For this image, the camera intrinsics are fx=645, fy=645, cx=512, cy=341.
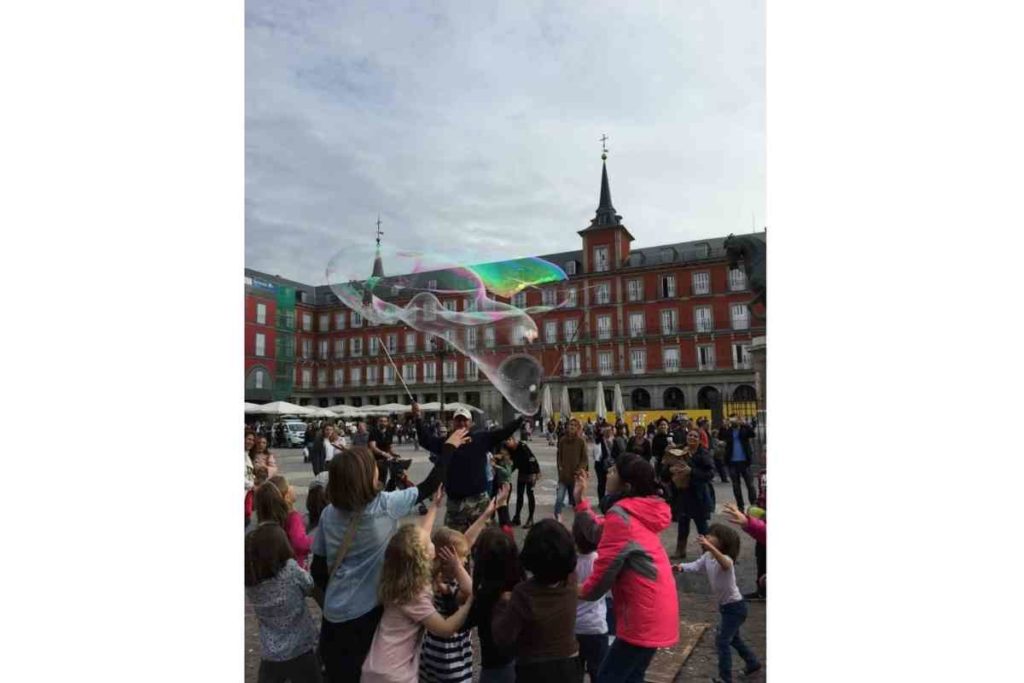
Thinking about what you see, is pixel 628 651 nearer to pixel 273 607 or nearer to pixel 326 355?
pixel 273 607

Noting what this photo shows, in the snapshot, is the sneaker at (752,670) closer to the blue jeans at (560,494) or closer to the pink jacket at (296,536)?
the pink jacket at (296,536)

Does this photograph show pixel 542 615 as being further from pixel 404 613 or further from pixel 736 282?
pixel 736 282

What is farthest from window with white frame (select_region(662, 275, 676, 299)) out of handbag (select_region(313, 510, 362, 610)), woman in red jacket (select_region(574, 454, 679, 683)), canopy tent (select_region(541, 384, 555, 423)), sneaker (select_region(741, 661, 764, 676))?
handbag (select_region(313, 510, 362, 610))

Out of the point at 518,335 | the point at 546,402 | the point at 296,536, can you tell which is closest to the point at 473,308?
the point at 518,335

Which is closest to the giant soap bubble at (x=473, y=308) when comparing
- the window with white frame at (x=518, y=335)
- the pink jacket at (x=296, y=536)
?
the window with white frame at (x=518, y=335)

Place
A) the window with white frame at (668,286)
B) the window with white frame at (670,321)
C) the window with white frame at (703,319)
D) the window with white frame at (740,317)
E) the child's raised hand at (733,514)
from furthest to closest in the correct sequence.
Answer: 1. the window with white frame at (668,286)
2. the window with white frame at (670,321)
3. the window with white frame at (703,319)
4. the window with white frame at (740,317)
5. the child's raised hand at (733,514)

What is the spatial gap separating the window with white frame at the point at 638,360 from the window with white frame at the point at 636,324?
0.84 meters

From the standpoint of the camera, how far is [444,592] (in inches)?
90.6

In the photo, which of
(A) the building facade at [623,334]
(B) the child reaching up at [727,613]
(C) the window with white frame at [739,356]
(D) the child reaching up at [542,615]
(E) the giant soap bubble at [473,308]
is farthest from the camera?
(A) the building facade at [623,334]

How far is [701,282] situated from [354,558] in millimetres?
32616

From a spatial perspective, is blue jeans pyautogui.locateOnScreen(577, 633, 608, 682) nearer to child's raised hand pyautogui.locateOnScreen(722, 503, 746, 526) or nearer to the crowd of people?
the crowd of people

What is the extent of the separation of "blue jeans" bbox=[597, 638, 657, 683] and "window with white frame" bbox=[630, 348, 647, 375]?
3150 cm

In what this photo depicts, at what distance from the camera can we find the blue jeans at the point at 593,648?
2655 mm

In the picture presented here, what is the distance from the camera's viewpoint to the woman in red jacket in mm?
2289
